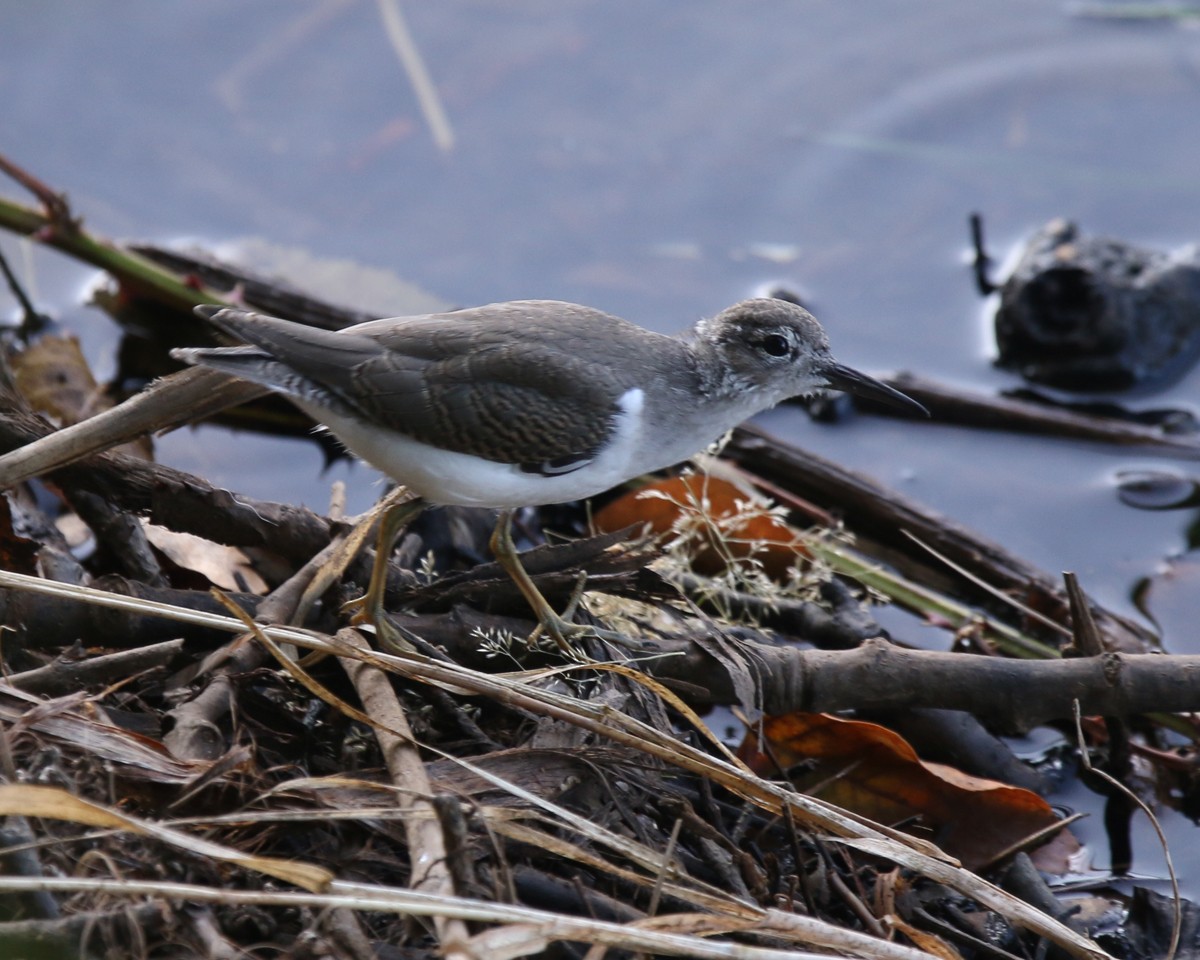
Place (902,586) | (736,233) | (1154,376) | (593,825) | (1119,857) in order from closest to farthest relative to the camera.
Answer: (593,825)
(1119,857)
(902,586)
(1154,376)
(736,233)

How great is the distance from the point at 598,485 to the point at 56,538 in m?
→ 1.86

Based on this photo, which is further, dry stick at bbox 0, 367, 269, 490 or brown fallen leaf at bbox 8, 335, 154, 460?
brown fallen leaf at bbox 8, 335, 154, 460

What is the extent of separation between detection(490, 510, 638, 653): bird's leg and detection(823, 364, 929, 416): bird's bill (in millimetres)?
1320

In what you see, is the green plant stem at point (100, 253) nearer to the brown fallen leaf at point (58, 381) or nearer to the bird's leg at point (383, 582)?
the brown fallen leaf at point (58, 381)

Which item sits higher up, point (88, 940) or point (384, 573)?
point (384, 573)

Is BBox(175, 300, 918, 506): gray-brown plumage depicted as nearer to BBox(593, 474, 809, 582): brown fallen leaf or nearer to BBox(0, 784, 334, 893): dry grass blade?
Answer: BBox(593, 474, 809, 582): brown fallen leaf

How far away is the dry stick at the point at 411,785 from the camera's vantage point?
2914 millimetres

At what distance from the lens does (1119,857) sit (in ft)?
14.5

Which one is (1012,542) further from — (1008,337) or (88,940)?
(88,940)

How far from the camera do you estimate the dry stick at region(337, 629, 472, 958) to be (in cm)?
291

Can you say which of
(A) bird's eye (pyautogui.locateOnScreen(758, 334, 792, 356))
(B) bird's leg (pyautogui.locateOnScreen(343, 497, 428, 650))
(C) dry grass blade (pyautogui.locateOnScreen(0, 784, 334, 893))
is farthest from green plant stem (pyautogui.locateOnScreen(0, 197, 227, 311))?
(C) dry grass blade (pyautogui.locateOnScreen(0, 784, 334, 893))

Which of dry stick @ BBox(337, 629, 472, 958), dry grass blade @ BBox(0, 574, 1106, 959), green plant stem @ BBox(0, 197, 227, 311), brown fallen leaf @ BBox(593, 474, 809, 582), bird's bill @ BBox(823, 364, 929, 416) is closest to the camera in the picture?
dry stick @ BBox(337, 629, 472, 958)

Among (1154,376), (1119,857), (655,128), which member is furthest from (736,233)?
(1119,857)

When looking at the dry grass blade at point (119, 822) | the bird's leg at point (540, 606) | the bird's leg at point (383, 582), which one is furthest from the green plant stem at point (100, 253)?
the dry grass blade at point (119, 822)
